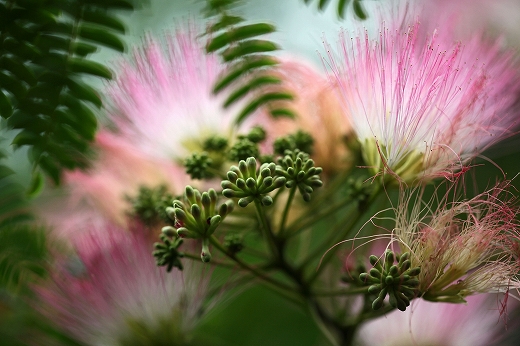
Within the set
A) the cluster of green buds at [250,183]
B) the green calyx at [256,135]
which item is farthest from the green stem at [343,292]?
the green calyx at [256,135]

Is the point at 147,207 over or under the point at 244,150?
under

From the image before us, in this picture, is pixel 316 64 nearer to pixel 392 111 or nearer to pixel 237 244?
pixel 392 111

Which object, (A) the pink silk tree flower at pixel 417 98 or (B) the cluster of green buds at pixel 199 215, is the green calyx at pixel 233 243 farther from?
(A) the pink silk tree flower at pixel 417 98

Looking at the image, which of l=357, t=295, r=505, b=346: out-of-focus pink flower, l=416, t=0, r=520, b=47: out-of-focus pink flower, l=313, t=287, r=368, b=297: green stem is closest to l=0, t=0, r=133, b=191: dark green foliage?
l=313, t=287, r=368, b=297: green stem

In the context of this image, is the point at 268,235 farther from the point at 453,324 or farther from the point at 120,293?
the point at 453,324

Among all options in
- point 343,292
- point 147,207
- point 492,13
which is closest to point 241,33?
point 147,207
